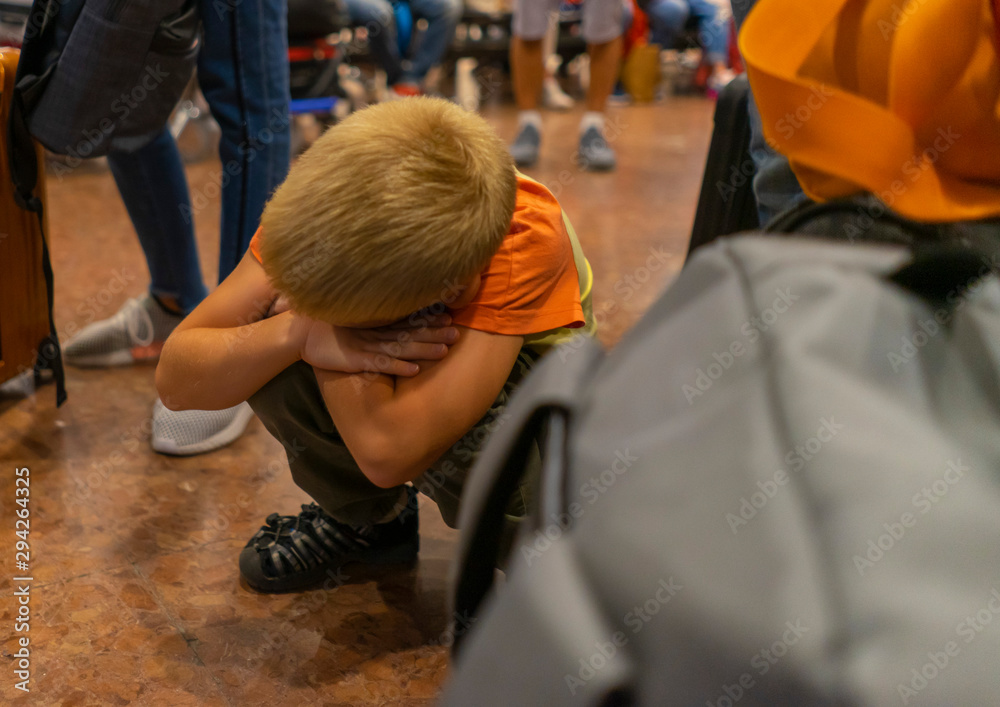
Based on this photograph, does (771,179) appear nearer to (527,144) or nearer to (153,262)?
(153,262)

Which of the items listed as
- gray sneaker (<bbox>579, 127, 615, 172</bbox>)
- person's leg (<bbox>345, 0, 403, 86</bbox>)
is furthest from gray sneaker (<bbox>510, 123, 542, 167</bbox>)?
person's leg (<bbox>345, 0, 403, 86</bbox>)

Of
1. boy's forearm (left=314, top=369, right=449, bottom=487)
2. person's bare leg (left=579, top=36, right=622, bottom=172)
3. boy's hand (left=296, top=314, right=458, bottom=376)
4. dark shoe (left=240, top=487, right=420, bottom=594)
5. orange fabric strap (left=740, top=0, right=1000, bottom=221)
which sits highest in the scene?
→ orange fabric strap (left=740, top=0, right=1000, bottom=221)

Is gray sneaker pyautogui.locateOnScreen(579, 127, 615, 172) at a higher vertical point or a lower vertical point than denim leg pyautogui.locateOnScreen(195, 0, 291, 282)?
lower

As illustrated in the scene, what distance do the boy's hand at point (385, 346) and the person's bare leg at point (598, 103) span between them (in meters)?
2.38

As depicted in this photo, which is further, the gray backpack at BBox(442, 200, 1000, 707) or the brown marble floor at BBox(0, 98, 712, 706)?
the brown marble floor at BBox(0, 98, 712, 706)

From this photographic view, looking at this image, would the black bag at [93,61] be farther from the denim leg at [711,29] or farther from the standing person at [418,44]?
the denim leg at [711,29]

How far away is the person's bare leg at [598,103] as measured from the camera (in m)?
3.01

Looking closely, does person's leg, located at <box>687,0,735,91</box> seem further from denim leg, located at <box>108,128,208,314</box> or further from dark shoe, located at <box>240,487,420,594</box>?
dark shoe, located at <box>240,487,420,594</box>

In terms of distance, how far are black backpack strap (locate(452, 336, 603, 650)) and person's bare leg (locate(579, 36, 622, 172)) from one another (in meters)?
2.68

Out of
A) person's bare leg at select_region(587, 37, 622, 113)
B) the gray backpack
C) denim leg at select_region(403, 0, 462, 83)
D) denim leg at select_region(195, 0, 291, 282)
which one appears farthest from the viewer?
denim leg at select_region(403, 0, 462, 83)

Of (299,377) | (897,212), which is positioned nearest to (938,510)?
(897,212)

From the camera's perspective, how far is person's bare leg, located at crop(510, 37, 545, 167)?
3.00 metres

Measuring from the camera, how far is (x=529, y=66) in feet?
9.89

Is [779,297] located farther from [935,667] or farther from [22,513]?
[22,513]
